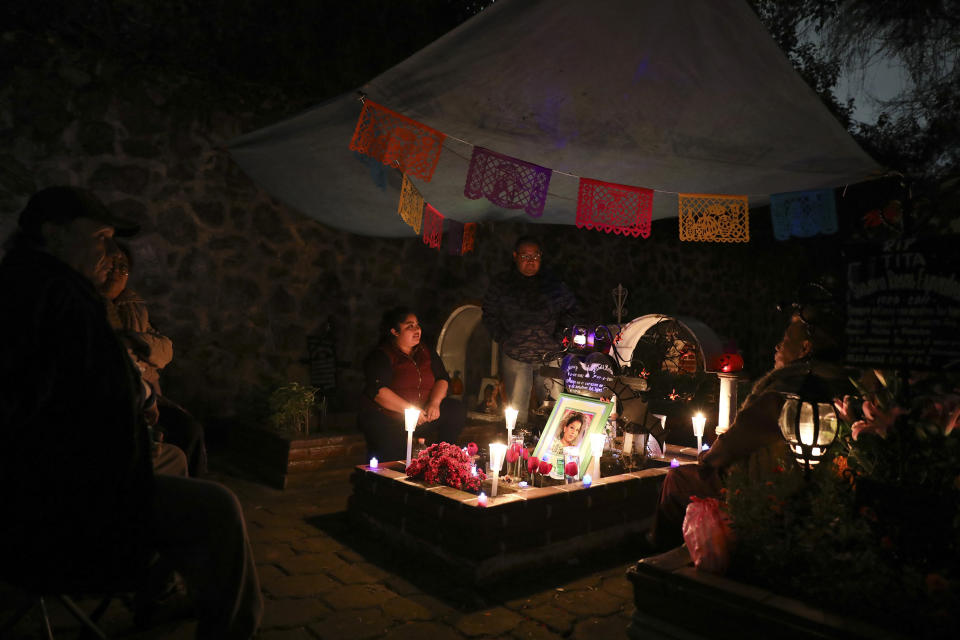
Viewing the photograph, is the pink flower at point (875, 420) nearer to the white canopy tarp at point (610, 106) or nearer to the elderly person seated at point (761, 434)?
the elderly person seated at point (761, 434)

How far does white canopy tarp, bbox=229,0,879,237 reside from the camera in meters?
3.22

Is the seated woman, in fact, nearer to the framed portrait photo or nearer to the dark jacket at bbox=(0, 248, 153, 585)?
the framed portrait photo

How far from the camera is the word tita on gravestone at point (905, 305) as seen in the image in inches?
86.0

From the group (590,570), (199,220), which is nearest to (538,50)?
(590,570)

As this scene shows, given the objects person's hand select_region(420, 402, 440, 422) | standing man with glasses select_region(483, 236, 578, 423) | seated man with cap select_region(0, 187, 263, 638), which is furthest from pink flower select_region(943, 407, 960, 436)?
standing man with glasses select_region(483, 236, 578, 423)

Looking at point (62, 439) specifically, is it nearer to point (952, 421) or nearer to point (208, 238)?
point (952, 421)

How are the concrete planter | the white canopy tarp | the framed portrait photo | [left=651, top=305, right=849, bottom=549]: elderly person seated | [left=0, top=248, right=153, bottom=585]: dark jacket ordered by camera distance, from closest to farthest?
[left=0, top=248, right=153, bottom=585]: dark jacket < the concrete planter < [left=651, top=305, right=849, bottom=549]: elderly person seated < the white canopy tarp < the framed portrait photo

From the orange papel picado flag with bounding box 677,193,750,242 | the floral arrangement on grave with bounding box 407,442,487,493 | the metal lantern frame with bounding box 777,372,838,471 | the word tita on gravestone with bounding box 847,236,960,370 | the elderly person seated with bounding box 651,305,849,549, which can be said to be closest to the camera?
the word tita on gravestone with bounding box 847,236,960,370

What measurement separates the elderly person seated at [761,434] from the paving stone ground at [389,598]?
0.55 metres

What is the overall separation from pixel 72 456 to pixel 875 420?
270 cm

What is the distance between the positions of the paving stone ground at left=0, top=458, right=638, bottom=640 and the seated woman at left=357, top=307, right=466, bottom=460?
37.7 inches

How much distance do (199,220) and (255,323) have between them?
1172mm

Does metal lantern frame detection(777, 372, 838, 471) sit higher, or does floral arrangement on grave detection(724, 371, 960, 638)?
metal lantern frame detection(777, 372, 838, 471)

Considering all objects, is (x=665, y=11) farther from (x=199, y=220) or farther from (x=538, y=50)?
(x=199, y=220)
